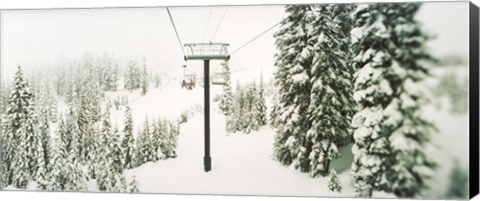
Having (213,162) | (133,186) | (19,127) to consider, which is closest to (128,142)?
(133,186)

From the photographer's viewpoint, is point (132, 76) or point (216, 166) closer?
point (216, 166)

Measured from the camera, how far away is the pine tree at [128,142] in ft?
32.6

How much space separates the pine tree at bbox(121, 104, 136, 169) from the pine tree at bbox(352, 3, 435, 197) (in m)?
2.81

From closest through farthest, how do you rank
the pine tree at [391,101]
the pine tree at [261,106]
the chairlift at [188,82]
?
the pine tree at [391,101] < the pine tree at [261,106] < the chairlift at [188,82]

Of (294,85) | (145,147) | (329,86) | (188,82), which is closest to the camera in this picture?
(329,86)

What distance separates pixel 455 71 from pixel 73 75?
15.6 ft

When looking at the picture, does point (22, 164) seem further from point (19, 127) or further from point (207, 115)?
point (207, 115)

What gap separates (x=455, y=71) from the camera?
880 cm

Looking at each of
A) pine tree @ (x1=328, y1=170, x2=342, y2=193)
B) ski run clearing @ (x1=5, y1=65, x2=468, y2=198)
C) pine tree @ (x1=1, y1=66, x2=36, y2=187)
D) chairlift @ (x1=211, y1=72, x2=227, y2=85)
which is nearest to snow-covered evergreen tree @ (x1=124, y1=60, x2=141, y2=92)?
ski run clearing @ (x1=5, y1=65, x2=468, y2=198)

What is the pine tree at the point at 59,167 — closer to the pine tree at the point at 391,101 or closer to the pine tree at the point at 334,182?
the pine tree at the point at 334,182

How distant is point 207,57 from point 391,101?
7.63ft

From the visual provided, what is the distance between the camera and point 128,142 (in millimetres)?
9922

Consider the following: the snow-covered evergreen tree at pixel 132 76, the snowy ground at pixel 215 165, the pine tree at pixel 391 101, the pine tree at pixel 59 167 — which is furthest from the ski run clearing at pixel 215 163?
the pine tree at pixel 59 167

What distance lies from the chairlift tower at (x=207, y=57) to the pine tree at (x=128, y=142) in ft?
3.12
